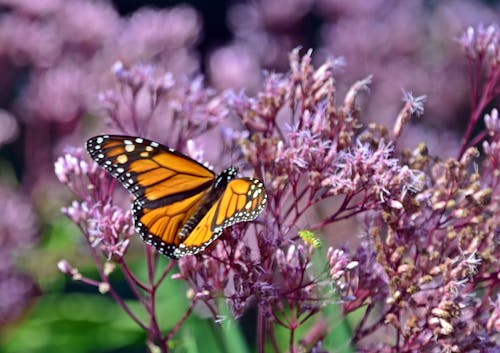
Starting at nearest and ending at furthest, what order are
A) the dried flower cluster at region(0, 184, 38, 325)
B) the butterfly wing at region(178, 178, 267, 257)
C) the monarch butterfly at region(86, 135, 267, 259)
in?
1. the butterfly wing at region(178, 178, 267, 257)
2. the monarch butterfly at region(86, 135, 267, 259)
3. the dried flower cluster at region(0, 184, 38, 325)

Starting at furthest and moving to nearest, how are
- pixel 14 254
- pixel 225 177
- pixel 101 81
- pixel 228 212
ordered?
1. pixel 101 81
2. pixel 14 254
3. pixel 225 177
4. pixel 228 212

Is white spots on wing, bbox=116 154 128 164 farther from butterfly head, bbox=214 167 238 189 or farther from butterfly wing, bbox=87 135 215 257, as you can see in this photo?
butterfly head, bbox=214 167 238 189

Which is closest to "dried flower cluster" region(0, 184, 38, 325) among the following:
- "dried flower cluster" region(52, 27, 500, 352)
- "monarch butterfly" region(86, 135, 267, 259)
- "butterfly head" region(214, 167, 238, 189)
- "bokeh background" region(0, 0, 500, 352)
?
"bokeh background" region(0, 0, 500, 352)

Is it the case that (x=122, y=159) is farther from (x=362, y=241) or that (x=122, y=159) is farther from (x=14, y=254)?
(x=14, y=254)

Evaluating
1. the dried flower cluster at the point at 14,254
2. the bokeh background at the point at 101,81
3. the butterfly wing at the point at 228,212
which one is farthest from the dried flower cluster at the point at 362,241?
the dried flower cluster at the point at 14,254

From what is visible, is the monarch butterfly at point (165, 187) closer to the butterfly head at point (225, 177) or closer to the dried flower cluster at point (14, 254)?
the butterfly head at point (225, 177)

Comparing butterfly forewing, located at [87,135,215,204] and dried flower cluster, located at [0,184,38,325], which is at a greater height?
butterfly forewing, located at [87,135,215,204]

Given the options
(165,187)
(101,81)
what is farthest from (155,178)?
(101,81)

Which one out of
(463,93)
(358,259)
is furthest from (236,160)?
(463,93)
